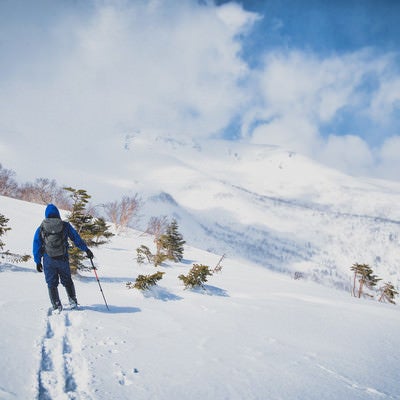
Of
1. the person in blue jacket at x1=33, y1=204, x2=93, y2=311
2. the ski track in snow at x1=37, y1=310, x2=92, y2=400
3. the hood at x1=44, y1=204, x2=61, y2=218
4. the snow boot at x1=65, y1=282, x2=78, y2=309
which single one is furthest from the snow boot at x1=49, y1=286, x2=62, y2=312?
the hood at x1=44, y1=204, x2=61, y2=218

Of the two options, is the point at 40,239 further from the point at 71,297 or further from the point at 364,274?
the point at 364,274

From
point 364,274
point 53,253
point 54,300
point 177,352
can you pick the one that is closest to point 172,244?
point 53,253

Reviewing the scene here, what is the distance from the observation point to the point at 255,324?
20.8ft

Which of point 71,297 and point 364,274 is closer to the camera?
point 71,297

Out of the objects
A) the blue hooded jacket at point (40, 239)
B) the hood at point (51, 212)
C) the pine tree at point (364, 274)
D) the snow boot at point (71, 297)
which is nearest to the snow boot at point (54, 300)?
the snow boot at point (71, 297)

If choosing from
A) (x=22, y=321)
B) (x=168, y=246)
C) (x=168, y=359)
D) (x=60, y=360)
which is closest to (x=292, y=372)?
(x=168, y=359)

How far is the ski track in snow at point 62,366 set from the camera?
2678 millimetres

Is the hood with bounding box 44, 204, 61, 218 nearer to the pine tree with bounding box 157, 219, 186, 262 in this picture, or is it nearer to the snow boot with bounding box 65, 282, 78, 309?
the snow boot with bounding box 65, 282, 78, 309

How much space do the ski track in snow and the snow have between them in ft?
0.04

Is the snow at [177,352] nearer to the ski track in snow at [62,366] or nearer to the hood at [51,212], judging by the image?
the ski track in snow at [62,366]

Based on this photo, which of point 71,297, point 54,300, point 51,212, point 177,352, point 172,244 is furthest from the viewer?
point 172,244

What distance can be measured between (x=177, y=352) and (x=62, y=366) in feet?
5.47

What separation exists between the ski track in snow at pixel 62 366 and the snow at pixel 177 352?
0.04 ft

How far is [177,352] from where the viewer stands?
13.3 ft
